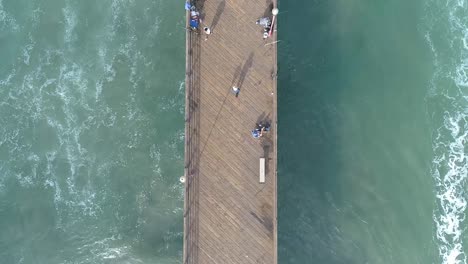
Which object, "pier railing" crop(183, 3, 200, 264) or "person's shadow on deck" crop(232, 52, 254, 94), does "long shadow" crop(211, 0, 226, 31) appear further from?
"person's shadow on deck" crop(232, 52, 254, 94)

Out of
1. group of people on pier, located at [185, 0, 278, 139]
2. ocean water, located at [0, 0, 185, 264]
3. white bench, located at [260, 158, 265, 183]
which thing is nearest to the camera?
white bench, located at [260, 158, 265, 183]

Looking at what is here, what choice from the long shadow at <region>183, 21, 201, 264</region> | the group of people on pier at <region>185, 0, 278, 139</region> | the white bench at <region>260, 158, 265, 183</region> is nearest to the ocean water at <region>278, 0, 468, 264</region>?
the white bench at <region>260, 158, 265, 183</region>

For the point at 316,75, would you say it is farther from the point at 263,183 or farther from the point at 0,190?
the point at 0,190

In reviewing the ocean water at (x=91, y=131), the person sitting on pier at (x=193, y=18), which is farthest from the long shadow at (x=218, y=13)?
the ocean water at (x=91, y=131)

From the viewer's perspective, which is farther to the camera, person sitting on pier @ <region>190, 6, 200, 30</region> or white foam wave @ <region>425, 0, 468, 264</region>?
white foam wave @ <region>425, 0, 468, 264</region>

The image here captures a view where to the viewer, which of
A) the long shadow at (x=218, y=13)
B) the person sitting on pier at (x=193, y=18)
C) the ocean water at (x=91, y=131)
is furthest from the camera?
the ocean water at (x=91, y=131)

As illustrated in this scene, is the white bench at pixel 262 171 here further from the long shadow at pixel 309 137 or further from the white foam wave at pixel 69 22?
the white foam wave at pixel 69 22
